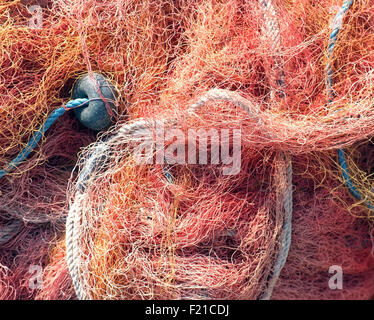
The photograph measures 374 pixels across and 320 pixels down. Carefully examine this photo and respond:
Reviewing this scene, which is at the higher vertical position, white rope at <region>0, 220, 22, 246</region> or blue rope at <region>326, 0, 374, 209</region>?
blue rope at <region>326, 0, 374, 209</region>

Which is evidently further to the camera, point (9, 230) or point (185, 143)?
point (9, 230)

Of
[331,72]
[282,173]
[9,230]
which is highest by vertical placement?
[331,72]

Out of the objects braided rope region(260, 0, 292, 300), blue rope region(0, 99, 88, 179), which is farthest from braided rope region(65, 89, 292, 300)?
blue rope region(0, 99, 88, 179)

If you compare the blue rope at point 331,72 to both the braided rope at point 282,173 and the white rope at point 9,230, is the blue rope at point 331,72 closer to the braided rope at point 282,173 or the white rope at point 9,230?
the braided rope at point 282,173

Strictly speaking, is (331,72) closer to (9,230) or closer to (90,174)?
(90,174)

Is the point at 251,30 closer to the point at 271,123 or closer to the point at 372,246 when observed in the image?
the point at 271,123

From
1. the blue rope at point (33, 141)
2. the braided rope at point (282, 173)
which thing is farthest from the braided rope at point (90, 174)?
the blue rope at point (33, 141)

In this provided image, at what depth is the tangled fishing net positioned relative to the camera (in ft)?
4.18

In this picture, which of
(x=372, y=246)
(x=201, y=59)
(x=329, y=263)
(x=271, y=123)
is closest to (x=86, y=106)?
(x=201, y=59)

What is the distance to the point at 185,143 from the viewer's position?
4.26 ft

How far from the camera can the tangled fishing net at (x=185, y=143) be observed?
4.18 feet

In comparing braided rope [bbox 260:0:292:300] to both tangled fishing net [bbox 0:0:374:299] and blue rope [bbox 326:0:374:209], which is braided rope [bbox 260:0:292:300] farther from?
blue rope [bbox 326:0:374:209]

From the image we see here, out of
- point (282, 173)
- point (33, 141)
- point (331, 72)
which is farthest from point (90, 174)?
point (331, 72)

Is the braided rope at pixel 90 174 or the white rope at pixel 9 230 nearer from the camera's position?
the braided rope at pixel 90 174
